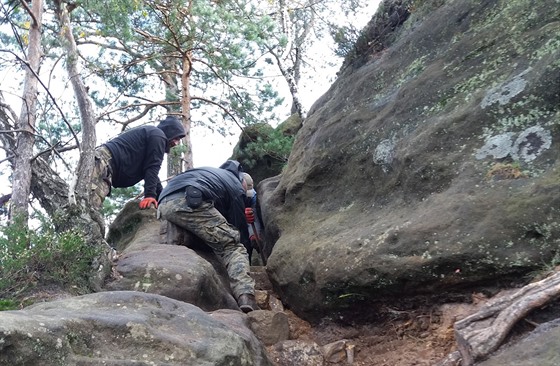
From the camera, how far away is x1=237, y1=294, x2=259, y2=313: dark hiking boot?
6414 millimetres

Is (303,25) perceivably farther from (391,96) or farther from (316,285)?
(316,285)

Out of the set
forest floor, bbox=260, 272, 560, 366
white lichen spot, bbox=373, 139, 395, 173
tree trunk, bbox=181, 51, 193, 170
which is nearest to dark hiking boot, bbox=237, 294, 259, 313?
forest floor, bbox=260, 272, 560, 366

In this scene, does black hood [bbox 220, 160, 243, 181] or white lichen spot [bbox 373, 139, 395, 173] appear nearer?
white lichen spot [bbox 373, 139, 395, 173]

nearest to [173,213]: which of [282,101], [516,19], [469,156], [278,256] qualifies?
[278,256]

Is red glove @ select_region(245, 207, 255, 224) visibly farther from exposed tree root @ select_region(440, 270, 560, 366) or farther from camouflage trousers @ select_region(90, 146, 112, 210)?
exposed tree root @ select_region(440, 270, 560, 366)

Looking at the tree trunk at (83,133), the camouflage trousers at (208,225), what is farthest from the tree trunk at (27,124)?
the camouflage trousers at (208,225)

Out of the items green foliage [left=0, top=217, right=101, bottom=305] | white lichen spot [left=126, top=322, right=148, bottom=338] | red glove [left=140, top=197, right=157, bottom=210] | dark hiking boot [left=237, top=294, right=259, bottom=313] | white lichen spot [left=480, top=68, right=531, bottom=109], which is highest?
red glove [left=140, top=197, right=157, bottom=210]

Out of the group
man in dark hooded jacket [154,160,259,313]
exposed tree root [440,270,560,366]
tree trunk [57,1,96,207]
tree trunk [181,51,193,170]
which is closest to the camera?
exposed tree root [440,270,560,366]

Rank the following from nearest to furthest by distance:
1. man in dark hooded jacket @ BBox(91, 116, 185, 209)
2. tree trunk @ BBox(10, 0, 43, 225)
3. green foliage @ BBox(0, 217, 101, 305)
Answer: green foliage @ BBox(0, 217, 101, 305)
tree trunk @ BBox(10, 0, 43, 225)
man in dark hooded jacket @ BBox(91, 116, 185, 209)

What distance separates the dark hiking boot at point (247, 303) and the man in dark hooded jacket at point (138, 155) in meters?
2.73

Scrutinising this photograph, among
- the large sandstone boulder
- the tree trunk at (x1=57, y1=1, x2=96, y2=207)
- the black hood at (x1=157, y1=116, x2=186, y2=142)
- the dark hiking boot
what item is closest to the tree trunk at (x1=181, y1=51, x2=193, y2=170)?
the black hood at (x1=157, y1=116, x2=186, y2=142)

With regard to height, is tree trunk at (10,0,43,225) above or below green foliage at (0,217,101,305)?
above

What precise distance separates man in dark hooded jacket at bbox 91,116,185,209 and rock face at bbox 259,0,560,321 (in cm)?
190

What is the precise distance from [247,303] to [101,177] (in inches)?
113
